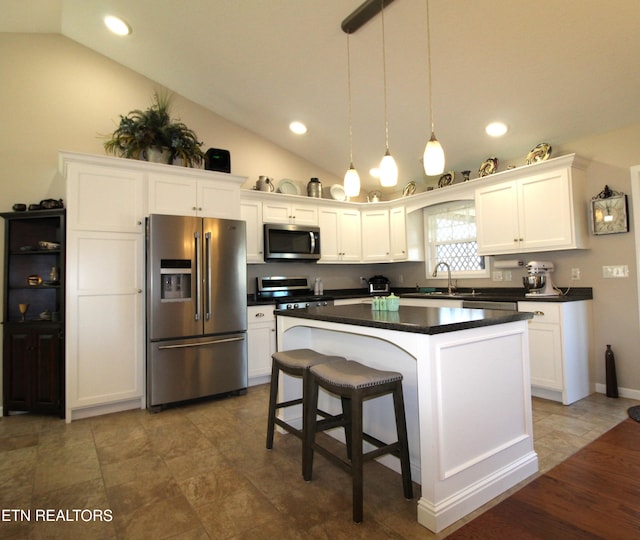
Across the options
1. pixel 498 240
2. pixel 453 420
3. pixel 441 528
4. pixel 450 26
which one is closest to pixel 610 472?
pixel 453 420

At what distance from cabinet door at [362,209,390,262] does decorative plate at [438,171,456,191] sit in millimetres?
863

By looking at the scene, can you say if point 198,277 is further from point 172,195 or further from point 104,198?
point 104,198

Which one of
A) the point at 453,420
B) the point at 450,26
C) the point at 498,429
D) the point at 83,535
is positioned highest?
the point at 450,26

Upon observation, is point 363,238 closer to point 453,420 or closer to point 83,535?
point 453,420

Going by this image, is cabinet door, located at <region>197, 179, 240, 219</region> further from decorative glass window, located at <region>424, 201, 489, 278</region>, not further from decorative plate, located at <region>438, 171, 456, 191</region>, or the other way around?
decorative glass window, located at <region>424, 201, 489, 278</region>

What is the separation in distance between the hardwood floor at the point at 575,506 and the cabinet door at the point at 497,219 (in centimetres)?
306

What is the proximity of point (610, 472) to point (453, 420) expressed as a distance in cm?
85

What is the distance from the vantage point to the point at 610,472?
2.80ft

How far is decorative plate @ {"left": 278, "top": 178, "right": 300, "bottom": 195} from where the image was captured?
471 cm

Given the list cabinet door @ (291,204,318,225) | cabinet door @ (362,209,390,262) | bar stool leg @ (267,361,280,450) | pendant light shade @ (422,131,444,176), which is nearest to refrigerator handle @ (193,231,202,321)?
bar stool leg @ (267,361,280,450)

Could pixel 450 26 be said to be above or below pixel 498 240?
above

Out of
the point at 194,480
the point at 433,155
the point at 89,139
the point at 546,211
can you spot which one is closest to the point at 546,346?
the point at 546,211

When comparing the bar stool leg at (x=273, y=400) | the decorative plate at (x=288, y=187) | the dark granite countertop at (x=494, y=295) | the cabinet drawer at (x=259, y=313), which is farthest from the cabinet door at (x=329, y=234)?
the bar stool leg at (x=273, y=400)

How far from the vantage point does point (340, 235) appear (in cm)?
495
